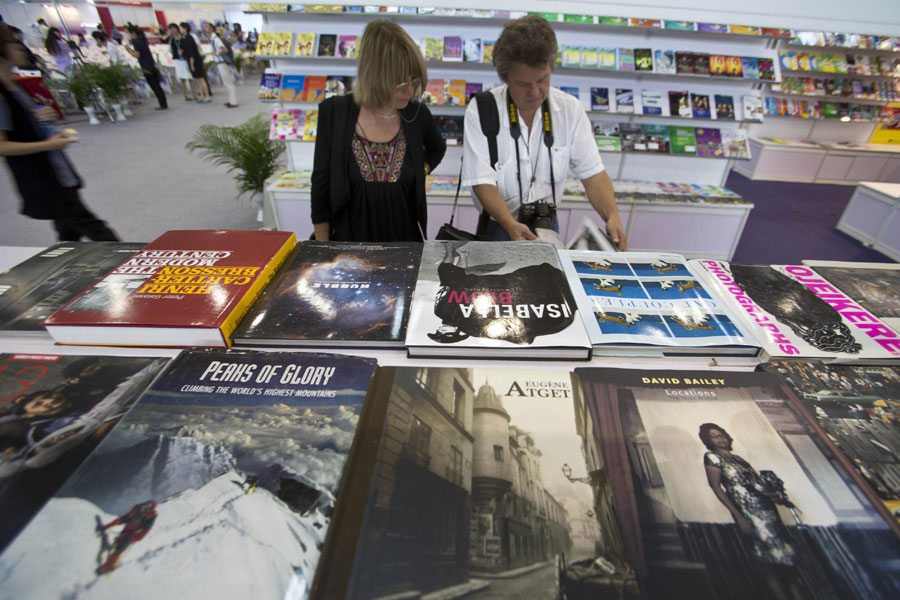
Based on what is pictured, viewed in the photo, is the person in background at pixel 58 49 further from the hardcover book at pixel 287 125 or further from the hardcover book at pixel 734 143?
the hardcover book at pixel 734 143

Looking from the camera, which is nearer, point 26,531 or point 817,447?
point 26,531

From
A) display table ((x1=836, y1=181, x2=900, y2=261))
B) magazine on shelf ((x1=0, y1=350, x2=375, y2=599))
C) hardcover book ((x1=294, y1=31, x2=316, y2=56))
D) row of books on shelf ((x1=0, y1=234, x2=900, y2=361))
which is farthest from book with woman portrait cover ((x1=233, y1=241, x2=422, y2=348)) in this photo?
display table ((x1=836, y1=181, x2=900, y2=261))

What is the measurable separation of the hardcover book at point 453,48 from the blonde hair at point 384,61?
184 cm

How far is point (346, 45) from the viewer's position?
3.17 m

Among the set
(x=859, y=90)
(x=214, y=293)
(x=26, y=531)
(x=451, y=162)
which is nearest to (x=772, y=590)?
(x=26, y=531)

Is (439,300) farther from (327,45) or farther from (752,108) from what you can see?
(752,108)

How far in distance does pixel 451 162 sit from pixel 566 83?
3.71 ft

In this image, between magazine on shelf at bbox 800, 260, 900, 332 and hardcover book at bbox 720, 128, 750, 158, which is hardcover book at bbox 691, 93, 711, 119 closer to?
hardcover book at bbox 720, 128, 750, 158

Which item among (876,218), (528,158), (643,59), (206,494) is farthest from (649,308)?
(876,218)

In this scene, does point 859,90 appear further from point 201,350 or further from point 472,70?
point 201,350

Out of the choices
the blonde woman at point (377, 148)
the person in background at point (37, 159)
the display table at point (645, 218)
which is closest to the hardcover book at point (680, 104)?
the display table at point (645, 218)

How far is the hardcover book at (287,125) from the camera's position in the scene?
3.42 meters

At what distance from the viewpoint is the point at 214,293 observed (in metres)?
0.92

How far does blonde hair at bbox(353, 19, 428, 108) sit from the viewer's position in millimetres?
1506
